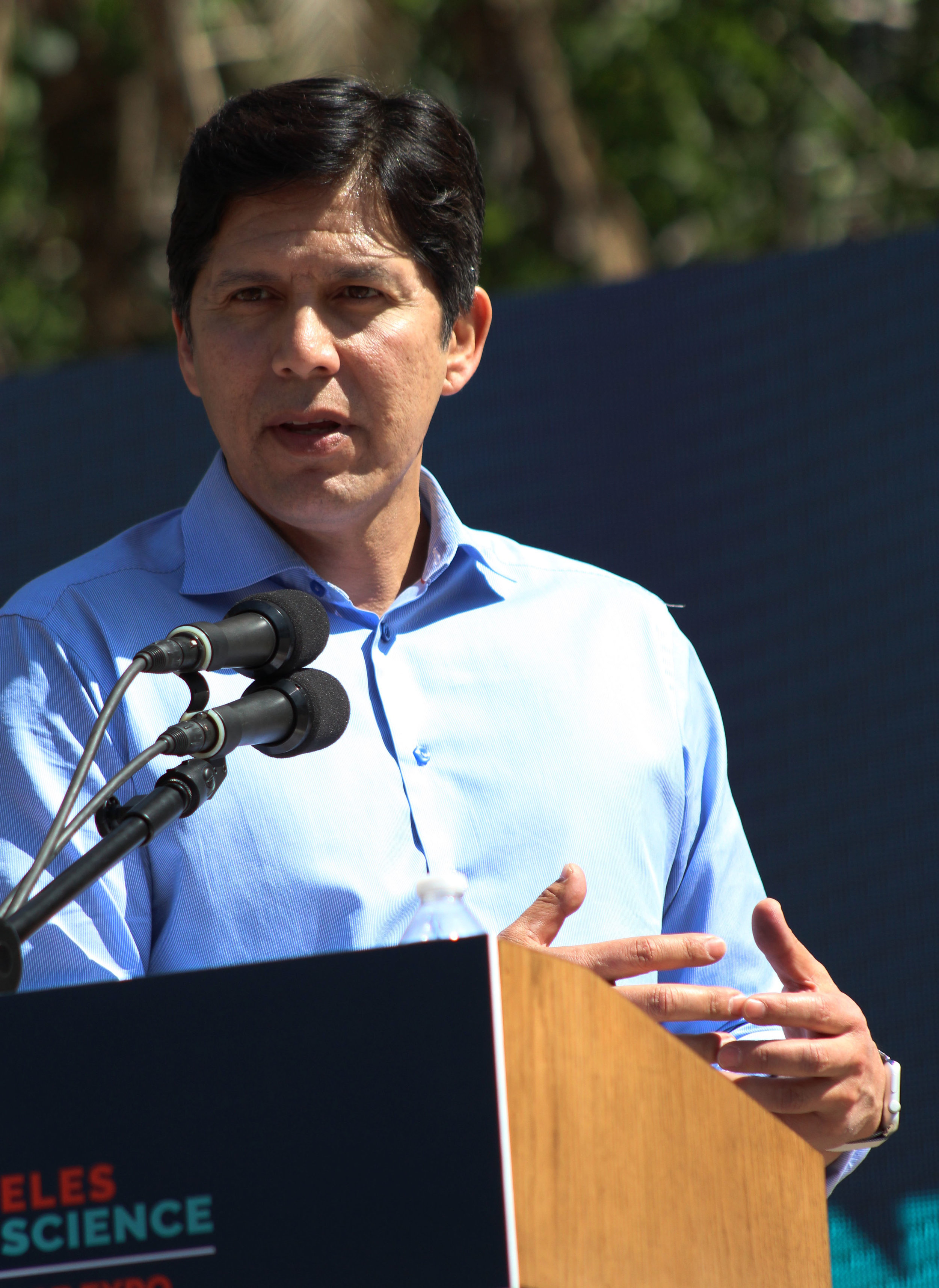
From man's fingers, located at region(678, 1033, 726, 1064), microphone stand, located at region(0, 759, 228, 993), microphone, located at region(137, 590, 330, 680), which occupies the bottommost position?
man's fingers, located at region(678, 1033, 726, 1064)

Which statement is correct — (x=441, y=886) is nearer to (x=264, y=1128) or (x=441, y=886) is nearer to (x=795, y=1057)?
(x=264, y=1128)

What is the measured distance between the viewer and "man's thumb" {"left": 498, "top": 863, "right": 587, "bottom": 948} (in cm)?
142

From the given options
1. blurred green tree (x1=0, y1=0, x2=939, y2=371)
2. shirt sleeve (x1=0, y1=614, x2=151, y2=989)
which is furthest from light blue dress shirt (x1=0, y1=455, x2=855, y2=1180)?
blurred green tree (x1=0, y1=0, x2=939, y2=371)

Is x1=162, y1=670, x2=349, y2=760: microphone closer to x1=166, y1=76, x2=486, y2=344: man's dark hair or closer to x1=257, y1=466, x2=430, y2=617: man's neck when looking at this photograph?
x1=257, y1=466, x2=430, y2=617: man's neck

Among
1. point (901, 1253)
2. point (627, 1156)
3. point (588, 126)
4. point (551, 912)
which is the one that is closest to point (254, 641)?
point (551, 912)

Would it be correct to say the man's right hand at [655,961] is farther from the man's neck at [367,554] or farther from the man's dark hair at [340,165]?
the man's dark hair at [340,165]

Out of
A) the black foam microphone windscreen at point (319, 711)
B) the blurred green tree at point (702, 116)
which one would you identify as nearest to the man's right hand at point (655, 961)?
the black foam microphone windscreen at point (319, 711)

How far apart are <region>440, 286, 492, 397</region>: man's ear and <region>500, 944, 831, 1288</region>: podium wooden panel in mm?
1159

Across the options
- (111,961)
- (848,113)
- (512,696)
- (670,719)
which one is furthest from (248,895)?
(848,113)

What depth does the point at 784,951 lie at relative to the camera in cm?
158

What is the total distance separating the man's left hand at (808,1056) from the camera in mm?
1480

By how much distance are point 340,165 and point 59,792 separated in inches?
32.2

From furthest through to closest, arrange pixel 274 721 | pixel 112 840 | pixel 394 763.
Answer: pixel 394 763 < pixel 274 721 < pixel 112 840

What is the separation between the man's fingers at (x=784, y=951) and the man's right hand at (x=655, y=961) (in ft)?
0.50
